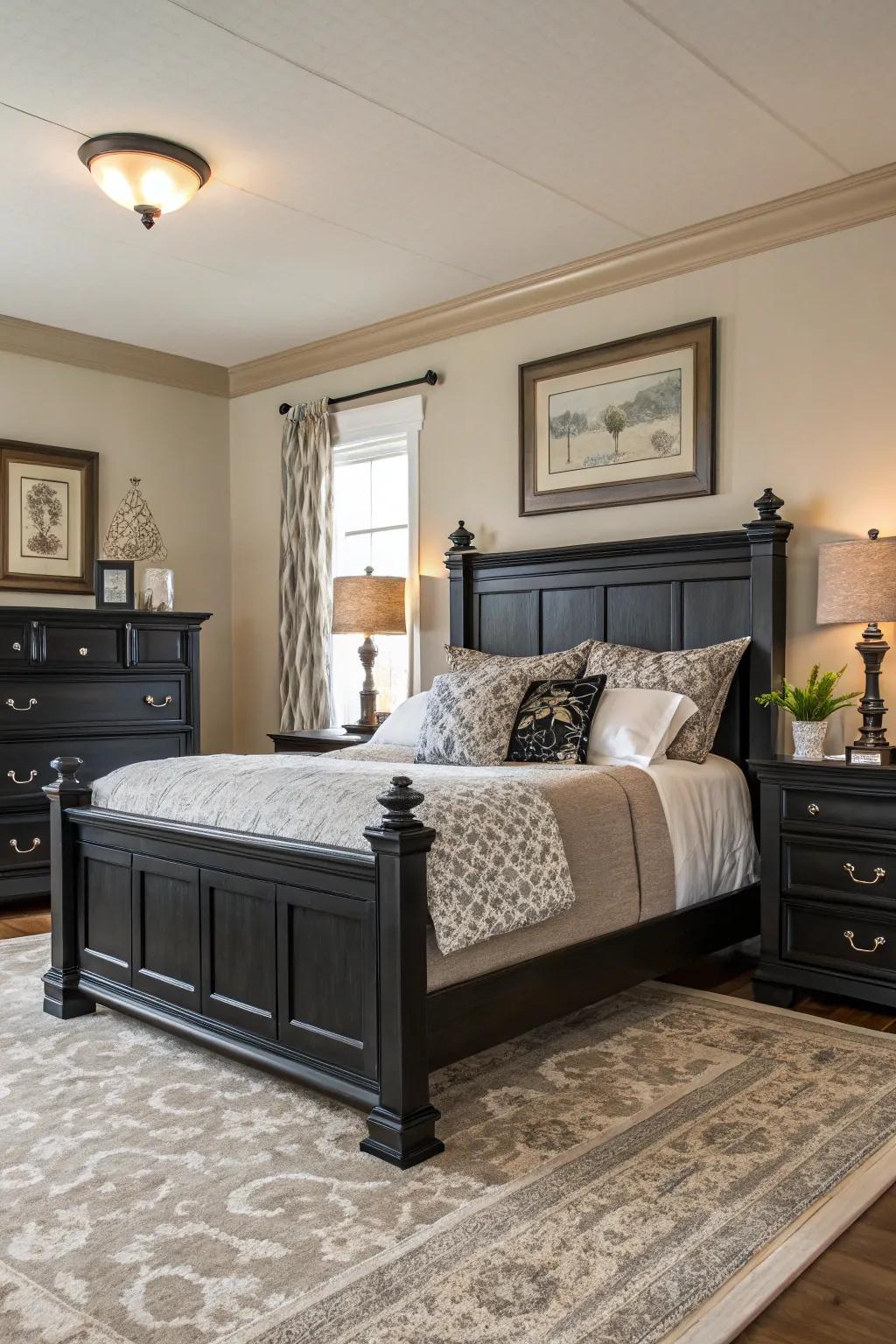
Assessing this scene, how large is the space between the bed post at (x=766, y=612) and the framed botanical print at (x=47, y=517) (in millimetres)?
3406

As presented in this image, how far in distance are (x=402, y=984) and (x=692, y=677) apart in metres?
1.94

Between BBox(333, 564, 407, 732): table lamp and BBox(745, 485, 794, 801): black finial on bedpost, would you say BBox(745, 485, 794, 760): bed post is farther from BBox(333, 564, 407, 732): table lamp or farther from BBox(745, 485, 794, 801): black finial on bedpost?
BBox(333, 564, 407, 732): table lamp

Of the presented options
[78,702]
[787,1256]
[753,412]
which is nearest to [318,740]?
[78,702]

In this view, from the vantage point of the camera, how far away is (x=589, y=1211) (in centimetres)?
213

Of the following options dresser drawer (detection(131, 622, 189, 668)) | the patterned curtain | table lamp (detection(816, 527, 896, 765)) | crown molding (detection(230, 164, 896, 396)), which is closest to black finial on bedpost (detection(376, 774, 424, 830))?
table lamp (detection(816, 527, 896, 765))

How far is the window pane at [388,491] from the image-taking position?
216 inches

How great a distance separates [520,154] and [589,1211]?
312 cm

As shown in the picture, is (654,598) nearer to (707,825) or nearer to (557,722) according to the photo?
(557,722)

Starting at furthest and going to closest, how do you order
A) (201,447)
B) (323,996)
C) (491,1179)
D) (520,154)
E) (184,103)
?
(201,447) → (520,154) → (184,103) → (323,996) → (491,1179)

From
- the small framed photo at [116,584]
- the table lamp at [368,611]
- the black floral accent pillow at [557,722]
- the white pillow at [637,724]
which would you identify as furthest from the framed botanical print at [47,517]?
the white pillow at [637,724]

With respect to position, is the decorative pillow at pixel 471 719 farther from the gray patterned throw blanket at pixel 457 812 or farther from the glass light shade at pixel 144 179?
the glass light shade at pixel 144 179

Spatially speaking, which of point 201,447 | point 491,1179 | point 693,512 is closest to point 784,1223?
point 491,1179

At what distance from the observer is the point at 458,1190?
2229mm

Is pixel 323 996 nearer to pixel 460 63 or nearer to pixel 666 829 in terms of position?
pixel 666 829
